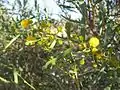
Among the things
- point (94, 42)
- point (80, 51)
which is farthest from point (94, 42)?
point (80, 51)

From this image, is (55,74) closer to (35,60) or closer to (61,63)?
(61,63)

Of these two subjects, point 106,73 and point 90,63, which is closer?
point 106,73

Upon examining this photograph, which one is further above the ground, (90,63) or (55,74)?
(90,63)

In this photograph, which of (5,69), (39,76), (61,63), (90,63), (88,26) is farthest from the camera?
(39,76)

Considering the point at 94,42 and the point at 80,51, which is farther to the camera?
the point at 80,51

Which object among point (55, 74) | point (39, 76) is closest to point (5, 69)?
point (55, 74)

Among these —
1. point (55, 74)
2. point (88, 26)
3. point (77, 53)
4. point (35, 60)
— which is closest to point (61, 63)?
point (55, 74)

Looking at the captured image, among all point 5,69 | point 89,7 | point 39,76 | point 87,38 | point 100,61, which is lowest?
point 39,76

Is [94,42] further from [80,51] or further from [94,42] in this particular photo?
[80,51]

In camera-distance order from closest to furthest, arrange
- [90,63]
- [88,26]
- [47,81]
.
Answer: [88,26], [90,63], [47,81]

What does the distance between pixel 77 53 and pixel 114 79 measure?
0.67 feet

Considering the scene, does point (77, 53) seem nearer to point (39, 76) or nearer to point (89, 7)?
point (89, 7)

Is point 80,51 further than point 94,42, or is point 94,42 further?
point 80,51

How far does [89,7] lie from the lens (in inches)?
59.2
